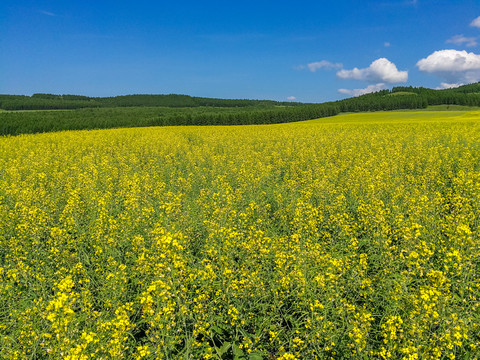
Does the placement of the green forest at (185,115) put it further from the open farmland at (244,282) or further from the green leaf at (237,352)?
the green leaf at (237,352)

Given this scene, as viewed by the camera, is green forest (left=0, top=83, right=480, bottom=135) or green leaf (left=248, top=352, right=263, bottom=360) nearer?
green leaf (left=248, top=352, right=263, bottom=360)

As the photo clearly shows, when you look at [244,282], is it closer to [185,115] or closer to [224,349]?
[224,349]

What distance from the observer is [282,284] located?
4.06 metres

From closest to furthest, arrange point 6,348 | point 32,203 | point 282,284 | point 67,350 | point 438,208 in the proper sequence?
point 67,350 → point 6,348 → point 282,284 → point 438,208 → point 32,203

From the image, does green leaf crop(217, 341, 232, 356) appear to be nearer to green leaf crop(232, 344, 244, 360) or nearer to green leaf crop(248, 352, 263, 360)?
green leaf crop(232, 344, 244, 360)

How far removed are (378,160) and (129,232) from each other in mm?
11984

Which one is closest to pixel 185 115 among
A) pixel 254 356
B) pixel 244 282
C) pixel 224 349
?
pixel 244 282

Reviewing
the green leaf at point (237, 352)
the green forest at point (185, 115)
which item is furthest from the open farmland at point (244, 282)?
the green forest at point (185, 115)

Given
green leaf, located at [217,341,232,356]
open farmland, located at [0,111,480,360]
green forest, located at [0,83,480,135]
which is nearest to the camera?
open farmland, located at [0,111,480,360]

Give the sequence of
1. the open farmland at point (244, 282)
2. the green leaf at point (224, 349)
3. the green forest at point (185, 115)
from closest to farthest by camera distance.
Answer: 1. the open farmland at point (244, 282)
2. the green leaf at point (224, 349)
3. the green forest at point (185, 115)

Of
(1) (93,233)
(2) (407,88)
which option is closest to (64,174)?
(1) (93,233)

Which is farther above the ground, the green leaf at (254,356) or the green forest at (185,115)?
the green forest at (185,115)

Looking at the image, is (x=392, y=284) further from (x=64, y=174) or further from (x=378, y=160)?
(x=64, y=174)

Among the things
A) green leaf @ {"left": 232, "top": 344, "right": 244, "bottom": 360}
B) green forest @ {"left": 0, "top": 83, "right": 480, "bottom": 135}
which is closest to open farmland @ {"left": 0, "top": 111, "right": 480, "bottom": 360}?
green leaf @ {"left": 232, "top": 344, "right": 244, "bottom": 360}
